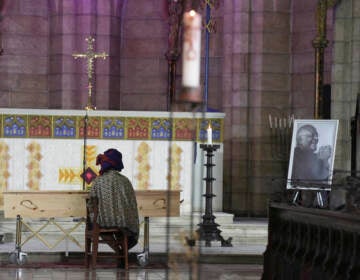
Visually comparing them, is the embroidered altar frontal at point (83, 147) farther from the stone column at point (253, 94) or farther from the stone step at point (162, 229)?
the stone column at point (253, 94)

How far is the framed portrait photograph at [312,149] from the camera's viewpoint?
13992 millimetres

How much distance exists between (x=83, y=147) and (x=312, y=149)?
128 inches

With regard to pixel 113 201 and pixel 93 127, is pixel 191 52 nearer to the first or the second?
pixel 113 201

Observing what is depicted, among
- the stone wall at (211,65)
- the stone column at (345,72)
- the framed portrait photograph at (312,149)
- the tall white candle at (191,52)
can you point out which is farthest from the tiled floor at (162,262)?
the tall white candle at (191,52)

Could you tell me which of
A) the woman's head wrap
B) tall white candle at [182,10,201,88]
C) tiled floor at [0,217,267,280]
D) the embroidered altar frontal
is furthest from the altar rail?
the embroidered altar frontal

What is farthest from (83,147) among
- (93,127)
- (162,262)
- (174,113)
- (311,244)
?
(311,244)

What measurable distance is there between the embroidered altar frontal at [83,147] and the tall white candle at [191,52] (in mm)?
10530

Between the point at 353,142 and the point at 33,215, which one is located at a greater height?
the point at 353,142

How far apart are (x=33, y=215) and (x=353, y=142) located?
187 inches

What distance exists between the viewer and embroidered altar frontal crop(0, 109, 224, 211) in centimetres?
1458

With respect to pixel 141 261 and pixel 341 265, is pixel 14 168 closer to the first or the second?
pixel 141 261

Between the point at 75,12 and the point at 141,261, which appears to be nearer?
the point at 141,261

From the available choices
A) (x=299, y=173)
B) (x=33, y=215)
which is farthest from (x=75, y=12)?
(x=33, y=215)

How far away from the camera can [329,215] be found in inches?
309
